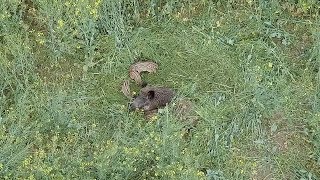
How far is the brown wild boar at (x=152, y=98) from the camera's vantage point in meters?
4.84

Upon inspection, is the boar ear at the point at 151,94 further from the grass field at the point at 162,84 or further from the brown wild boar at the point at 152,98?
the grass field at the point at 162,84

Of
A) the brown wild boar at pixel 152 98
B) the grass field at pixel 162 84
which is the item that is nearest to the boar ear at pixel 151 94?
the brown wild boar at pixel 152 98

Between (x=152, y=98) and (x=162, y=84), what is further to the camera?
(x=162, y=84)

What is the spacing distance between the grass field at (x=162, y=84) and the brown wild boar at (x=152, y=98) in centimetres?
9

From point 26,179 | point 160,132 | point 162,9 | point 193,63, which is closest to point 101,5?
point 162,9

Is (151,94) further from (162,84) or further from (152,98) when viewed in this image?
(162,84)

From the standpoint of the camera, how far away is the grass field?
177 inches

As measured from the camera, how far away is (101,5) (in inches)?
199

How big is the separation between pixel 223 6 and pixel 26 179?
2248 mm

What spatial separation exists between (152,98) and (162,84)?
0.61ft

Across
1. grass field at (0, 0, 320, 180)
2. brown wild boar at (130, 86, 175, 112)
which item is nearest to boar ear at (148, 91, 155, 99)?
brown wild boar at (130, 86, 175, 112)

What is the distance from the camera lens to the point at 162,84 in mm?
4992

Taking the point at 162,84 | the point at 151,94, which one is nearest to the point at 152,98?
the point at 151,94

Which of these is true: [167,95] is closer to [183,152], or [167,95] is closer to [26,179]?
[183,152]
